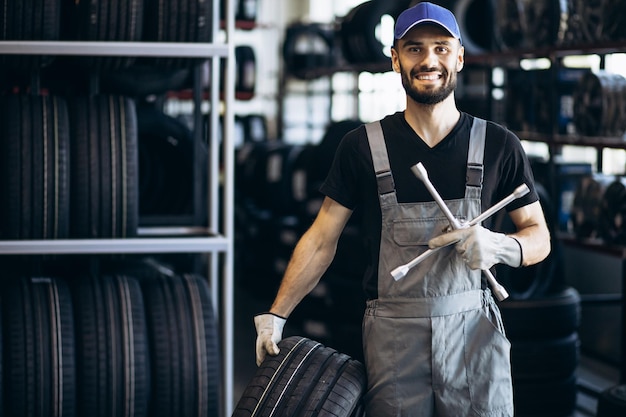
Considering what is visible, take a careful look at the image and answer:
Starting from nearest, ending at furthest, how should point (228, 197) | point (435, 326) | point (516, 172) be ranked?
point (435, 326) → point (516, 172) → point (228, 197)

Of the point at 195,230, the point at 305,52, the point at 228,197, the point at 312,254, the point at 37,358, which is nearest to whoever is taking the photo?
the point at 312,254

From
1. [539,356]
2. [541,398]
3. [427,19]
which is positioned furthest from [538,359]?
[427,19]

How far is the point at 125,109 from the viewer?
3912 mm

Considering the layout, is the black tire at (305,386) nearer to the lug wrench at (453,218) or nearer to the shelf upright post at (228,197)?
the lug wrench at (453,218)

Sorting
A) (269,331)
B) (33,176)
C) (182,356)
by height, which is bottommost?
(182,356)

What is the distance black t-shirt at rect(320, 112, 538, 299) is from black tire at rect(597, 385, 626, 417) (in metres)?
1.67

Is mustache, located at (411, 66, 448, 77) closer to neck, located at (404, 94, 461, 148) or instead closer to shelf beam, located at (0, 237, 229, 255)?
neck, located at (404, 94, 461, 148)

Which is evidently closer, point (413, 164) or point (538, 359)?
point (413, 164)

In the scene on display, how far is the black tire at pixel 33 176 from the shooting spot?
3.70m

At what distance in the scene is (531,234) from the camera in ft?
8.68

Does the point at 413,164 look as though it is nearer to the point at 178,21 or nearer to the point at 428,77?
the point at 428,77

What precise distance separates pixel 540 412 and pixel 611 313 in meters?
1.51

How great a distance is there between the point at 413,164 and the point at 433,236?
20cm

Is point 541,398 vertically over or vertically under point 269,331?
under
